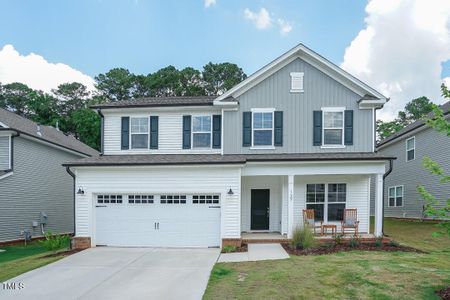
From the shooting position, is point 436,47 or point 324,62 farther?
point 436,47

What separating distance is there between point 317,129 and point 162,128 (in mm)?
6720

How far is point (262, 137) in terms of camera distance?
47.4ft

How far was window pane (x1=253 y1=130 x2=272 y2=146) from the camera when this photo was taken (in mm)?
14398

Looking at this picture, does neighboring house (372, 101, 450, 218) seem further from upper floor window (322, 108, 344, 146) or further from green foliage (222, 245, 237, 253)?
green foliage (222, 245, 237, 253)

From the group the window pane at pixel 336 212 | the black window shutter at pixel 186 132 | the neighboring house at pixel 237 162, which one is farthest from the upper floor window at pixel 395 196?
the black window shutter at pixel 186 132

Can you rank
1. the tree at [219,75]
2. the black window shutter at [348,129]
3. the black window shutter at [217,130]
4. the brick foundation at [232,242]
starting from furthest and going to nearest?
the tree at [219,75] < the black window shutter at [217,130] < the black window shutter at [348,129] < the brick foundation at [232,242]

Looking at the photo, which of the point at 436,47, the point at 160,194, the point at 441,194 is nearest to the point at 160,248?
the point at 160,194

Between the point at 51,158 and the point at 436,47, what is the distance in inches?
888

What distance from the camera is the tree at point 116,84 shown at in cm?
4175

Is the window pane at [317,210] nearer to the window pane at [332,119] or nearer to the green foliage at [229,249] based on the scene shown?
the window pane at [332,119]

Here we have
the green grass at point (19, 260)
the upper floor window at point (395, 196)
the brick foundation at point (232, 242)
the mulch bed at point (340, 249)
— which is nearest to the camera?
the green grass at point (19, 260)

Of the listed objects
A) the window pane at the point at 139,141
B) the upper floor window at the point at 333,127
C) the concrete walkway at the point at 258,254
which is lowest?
the concrete walkway at the point at 258,254

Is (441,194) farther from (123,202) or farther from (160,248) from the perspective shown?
(123,202)

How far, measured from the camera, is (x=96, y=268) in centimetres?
980
